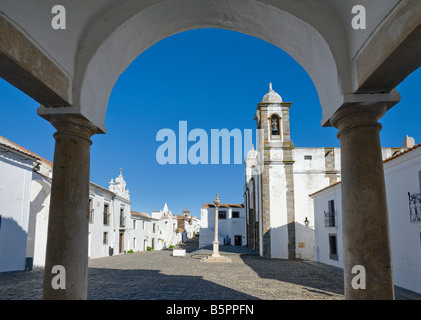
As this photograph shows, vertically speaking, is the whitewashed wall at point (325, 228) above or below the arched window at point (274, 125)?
below

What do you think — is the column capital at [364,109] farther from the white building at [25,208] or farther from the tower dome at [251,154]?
the tower dome at [251,154]

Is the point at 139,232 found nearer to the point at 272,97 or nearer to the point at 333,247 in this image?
the point at 272,97

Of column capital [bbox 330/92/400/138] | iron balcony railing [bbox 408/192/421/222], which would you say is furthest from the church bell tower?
column capital [bbox 330/92/400/138]

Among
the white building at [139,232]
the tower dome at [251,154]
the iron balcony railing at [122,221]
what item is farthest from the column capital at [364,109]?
the tower dome at [251,154]

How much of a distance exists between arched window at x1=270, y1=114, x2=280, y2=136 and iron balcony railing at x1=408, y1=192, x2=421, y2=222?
46.5 feet

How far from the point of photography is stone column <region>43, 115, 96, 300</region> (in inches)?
128

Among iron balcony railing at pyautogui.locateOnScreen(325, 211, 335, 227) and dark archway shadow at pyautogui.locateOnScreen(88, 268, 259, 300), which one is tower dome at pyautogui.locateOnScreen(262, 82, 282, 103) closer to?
iron balcony railing at pyautogui.locateOnScreen(325, 211, 335, 227)

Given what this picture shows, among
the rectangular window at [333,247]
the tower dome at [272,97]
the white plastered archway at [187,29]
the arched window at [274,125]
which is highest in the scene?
the tower dome at [272,97]

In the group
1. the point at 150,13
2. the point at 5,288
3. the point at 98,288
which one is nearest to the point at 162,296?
the point at 98,288

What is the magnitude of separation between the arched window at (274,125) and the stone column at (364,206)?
67.1 feet

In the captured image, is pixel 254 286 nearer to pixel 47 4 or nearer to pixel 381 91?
pixel 381 91

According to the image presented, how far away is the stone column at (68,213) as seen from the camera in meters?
3.25

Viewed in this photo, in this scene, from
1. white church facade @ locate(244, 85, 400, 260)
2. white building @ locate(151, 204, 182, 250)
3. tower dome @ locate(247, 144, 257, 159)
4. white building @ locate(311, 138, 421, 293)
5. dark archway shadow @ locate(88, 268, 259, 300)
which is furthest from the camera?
tower dome @ locate(247, 144, 257, 159)

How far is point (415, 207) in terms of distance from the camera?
370 inches
